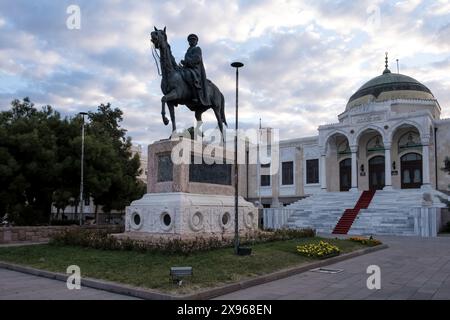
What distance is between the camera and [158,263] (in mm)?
10289

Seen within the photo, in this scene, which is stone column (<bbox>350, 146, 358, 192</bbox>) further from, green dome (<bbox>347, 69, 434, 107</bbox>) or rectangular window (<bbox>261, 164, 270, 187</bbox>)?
rectangular window (<bbox>261, 164, 270, 187</bbox>)

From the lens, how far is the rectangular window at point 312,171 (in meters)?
39.2

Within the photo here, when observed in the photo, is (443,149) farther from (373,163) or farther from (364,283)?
(364,283)

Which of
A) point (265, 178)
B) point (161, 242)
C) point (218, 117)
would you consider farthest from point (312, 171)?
point (161, 242)

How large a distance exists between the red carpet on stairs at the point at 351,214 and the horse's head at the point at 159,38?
18044 millimetres

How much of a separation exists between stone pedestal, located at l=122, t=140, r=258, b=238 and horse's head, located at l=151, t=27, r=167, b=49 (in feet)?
10.5

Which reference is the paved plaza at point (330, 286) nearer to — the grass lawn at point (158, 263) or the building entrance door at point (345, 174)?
the grass lawn at point (158, 263)

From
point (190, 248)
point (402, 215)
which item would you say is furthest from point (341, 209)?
point (190, 248)

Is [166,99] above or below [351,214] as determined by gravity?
above

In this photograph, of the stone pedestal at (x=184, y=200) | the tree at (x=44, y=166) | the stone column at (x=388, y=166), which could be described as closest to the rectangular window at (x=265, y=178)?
the stone column at (x=388, y=166)

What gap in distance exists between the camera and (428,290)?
8805 mm

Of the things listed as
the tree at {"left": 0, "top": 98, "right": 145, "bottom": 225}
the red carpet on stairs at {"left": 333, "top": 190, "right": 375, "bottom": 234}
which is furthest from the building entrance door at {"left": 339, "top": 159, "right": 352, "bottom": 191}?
the tree at {"left": 0, "top": 98, "right": 145, "bottom": 225}

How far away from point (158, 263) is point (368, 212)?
22111 mm
